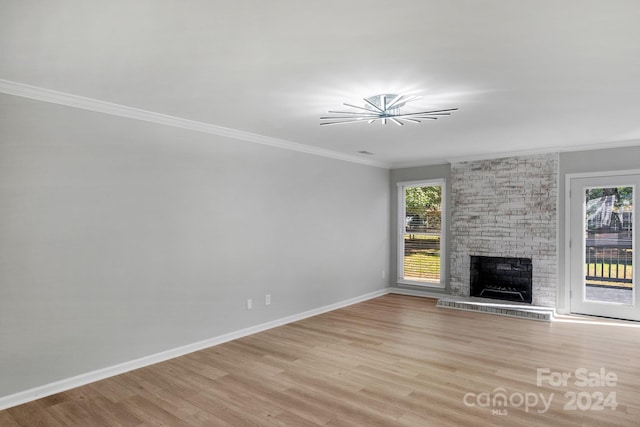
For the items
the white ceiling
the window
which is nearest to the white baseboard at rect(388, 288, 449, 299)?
the window

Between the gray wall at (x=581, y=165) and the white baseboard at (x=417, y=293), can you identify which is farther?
the white baseboard at (x=417, y=293)

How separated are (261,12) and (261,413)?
8.66 ft

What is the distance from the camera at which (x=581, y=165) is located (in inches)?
226

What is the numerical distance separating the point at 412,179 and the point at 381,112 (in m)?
3.88

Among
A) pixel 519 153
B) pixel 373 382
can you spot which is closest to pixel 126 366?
pixel 373 382

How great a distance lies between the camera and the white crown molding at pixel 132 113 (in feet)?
10.3

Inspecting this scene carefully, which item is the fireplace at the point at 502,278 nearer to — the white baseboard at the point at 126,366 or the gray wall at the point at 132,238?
the gray wall at the point at 132,238

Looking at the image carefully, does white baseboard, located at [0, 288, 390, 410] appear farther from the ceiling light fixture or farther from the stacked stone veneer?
the stacked stone veneer

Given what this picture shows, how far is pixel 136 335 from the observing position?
3.81m

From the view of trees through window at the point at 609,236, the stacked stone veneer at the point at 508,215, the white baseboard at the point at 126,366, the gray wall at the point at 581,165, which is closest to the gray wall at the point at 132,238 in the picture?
the white baseboard at the point at 126,366

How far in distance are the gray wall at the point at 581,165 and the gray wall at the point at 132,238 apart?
358 centimetres

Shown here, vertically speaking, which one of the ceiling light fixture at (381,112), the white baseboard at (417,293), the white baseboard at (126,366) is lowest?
the white baseboard at (126,366)

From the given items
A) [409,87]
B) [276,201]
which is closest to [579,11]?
[409,87]

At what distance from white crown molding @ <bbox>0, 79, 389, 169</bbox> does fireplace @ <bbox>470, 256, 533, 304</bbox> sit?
133 inches
